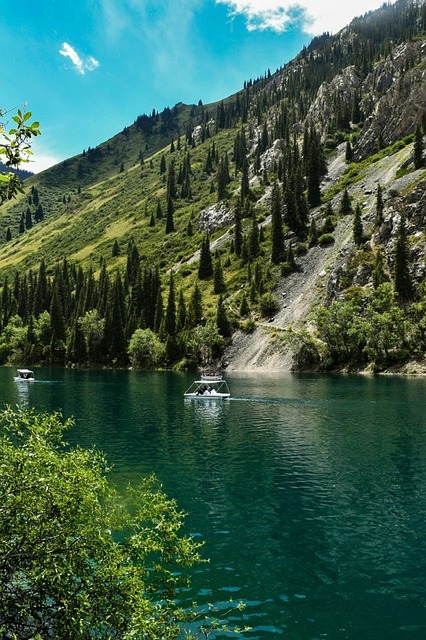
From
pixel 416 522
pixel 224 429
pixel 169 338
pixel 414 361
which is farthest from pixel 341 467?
pixel 169 338

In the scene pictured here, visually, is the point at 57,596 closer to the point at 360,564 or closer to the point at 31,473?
the point at 31,473

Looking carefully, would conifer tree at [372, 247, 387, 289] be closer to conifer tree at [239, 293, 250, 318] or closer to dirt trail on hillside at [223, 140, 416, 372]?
dirt trail on hillside at [223, 140, 416, 372]

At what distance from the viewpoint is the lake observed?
66.8 ft

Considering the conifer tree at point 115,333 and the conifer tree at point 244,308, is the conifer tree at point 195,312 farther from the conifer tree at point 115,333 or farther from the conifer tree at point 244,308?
the conifer tree at point 115,333

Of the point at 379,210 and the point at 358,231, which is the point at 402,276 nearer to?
the point at 358,231

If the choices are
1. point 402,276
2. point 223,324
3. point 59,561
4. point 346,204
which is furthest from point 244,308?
point 59,561

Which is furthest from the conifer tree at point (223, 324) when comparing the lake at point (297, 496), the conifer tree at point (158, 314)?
the lake at point (297, 496)

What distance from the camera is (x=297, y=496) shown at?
34.2 m

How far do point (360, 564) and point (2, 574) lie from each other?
1873 centimetres

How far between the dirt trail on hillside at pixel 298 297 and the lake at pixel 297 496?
7144 cm

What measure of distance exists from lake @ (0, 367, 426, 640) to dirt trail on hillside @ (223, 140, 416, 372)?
71443 mm

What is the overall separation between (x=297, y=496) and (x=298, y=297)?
140568mm

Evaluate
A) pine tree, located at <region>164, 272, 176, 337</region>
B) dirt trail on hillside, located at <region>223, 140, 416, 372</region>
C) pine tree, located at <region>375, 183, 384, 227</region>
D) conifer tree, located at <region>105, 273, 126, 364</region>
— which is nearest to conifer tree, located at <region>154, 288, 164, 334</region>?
pine tree, located at <region>164, 272, 176, 337</region>

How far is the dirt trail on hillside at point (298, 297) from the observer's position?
154 meters
